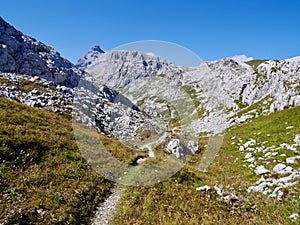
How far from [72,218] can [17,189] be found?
11.8 feet

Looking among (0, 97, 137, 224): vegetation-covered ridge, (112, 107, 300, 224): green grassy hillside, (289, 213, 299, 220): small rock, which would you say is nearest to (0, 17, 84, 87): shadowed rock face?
(0, 97, 137, 224): vegetation-covered ridge

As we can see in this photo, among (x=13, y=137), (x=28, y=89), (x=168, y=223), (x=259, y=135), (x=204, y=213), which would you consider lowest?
(x=259, y=135)

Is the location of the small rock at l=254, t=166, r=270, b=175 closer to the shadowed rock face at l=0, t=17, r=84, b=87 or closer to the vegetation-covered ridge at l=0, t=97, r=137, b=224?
the vegetation-covered ridge at l=0, t=97, r=137, b=224

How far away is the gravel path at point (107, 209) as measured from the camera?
12.0m

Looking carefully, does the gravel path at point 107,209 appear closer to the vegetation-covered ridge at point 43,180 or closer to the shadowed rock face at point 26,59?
the vegetation-covered ridge at point 43,180

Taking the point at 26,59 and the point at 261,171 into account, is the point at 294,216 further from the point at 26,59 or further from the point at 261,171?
the point at 26,59

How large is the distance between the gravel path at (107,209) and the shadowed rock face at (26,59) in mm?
Result: 81111

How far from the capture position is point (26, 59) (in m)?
88.1

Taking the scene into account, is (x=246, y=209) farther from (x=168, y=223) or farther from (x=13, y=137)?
(x=13, y=137)

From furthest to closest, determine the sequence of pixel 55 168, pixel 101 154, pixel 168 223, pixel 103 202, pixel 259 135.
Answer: pixel 259 135, pixel 101 154, pixel 55 168, pixel 103 202, pixel 168 223

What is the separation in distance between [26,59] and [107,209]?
9231 centimetres

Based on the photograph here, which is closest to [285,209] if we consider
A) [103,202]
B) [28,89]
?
[103,202]

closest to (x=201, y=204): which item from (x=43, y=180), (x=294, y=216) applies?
(x=294, y=216)

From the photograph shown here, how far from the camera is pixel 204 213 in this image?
1228 cm
